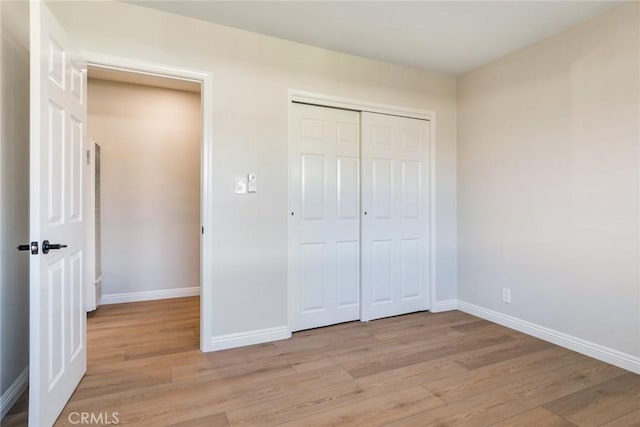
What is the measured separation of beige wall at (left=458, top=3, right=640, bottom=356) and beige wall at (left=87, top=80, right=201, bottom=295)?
10.4 ft

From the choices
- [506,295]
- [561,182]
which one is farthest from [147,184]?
[561,182]

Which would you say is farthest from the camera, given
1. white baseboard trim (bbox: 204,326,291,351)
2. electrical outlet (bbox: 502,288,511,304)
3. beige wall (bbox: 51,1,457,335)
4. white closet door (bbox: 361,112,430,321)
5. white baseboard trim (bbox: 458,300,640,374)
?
white closet door (bbox: 361,112,430,321)

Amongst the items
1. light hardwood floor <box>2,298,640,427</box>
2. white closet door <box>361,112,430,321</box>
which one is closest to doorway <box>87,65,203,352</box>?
light hardwood floor <box>2,298,640,427</box>

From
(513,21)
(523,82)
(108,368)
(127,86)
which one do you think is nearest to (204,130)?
(108,368)

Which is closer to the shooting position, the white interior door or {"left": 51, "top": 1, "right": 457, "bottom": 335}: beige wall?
the white interior door

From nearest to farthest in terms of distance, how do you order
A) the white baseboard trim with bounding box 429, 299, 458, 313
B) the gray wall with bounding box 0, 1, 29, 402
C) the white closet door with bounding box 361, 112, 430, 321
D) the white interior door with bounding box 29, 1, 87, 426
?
the white interior door with bounding box 29, 1, 87, 426 < the gray wall with bounding box 0, 1, 29, 402 < the white closet door with bounding box 361, 112, 430, 321 < the white baseboard trim with bounding box 429, 299, 458, 313

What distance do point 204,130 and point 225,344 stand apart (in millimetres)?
1621

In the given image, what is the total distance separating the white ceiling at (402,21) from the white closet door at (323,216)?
596mm

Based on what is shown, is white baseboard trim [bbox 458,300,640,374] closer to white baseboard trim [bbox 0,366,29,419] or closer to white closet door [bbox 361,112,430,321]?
white closet door [bbox 361,112,430,321]

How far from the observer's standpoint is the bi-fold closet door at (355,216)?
116 inches

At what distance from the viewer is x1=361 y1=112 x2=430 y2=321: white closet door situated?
10.6 feet

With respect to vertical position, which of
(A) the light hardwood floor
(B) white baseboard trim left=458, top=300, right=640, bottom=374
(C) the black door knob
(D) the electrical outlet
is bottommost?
(A) the light hardwood floor

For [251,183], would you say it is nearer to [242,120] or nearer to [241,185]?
[241,185]

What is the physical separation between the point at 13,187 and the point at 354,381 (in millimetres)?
2240
